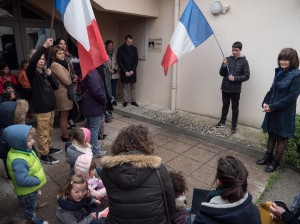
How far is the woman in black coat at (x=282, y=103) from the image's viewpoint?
9.99 feet

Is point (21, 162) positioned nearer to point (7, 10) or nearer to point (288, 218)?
point (288, 218)

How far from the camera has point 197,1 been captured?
5242 mm

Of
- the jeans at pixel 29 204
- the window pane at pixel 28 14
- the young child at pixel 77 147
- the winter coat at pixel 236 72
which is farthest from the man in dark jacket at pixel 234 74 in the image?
the window pane at pixel 28 14

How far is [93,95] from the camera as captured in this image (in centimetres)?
343

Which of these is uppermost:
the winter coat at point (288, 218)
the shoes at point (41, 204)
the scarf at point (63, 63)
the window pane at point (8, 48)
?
the window pane at point (8, 48)

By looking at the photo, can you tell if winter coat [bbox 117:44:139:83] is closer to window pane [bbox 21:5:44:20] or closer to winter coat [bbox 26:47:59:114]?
window pane [bbox 21:5:44:20]

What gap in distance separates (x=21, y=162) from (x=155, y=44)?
15.7ft

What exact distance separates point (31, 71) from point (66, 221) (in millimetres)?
2094

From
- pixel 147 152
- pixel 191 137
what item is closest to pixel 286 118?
pixel 191 137

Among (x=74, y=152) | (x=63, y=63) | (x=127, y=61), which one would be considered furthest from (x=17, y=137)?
(x=127, y=61)

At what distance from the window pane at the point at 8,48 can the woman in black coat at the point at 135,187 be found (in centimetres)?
498

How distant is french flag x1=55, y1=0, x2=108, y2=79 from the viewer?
3025mm

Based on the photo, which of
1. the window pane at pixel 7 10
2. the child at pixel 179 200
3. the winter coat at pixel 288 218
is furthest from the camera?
the window pane at pixel 7 10

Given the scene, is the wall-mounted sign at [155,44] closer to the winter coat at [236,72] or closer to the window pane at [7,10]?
the winter coat at [236,72]
